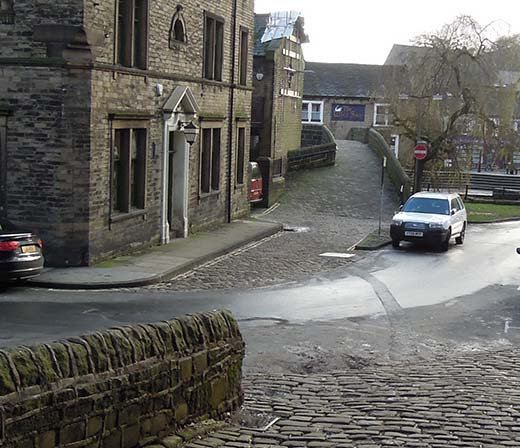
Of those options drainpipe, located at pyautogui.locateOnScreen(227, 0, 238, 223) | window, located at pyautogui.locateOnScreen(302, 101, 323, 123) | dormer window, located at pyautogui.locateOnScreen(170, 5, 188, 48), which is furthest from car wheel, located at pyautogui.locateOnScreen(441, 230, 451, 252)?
window, located at pyautogui.locateOnScreen(302, 101, 323, 123)

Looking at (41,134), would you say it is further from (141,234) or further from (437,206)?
(437,206)

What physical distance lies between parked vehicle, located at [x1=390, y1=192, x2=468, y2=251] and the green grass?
9.40 meters

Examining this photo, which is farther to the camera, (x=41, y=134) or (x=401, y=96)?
(x=401, y=96)

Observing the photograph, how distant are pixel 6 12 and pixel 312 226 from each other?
16.2 m

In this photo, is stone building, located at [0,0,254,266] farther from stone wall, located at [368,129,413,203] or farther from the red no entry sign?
stone wall, located at [368,129,413,203]

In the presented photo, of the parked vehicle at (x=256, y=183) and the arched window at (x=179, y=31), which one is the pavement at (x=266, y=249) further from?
the arched window at (x=179, y=31)

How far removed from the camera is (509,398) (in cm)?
968

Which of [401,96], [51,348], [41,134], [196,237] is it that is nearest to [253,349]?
[51,348]

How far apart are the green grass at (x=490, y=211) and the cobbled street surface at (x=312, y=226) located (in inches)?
142

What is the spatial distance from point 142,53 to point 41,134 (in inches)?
159

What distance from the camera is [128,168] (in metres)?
22.2

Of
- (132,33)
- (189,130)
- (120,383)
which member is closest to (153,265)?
(189,130)

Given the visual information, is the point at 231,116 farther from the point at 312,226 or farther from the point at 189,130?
the point at 189,130

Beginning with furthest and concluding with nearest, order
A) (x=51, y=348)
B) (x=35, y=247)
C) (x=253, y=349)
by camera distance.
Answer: (x=35, y=247)
(x=253, y=349)
(x=51, y=348)
